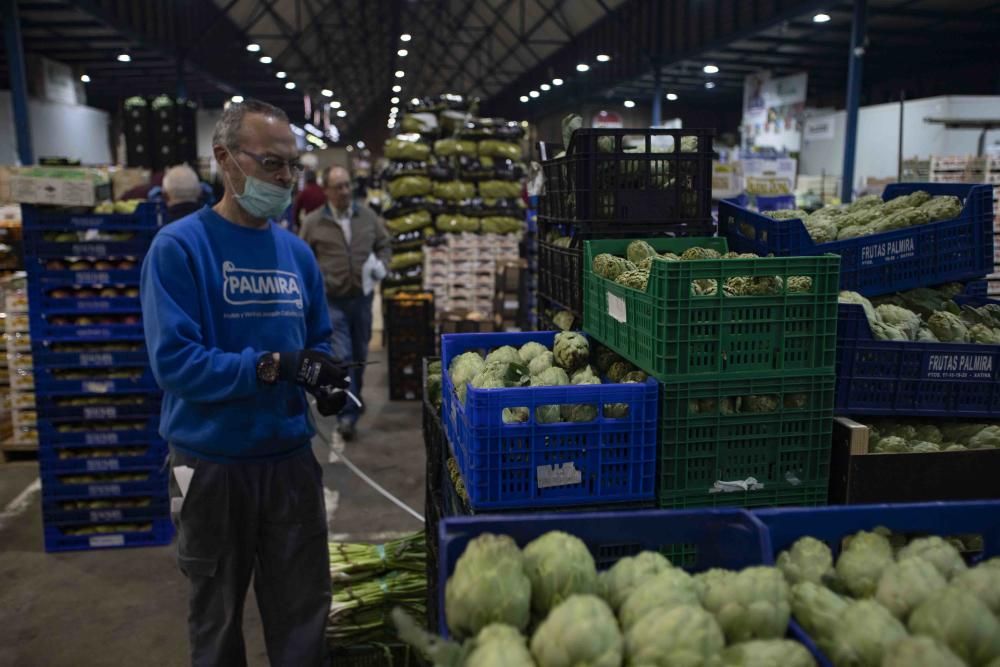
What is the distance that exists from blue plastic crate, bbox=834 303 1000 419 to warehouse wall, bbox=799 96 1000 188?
456 inches

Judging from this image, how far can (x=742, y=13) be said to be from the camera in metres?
14.5

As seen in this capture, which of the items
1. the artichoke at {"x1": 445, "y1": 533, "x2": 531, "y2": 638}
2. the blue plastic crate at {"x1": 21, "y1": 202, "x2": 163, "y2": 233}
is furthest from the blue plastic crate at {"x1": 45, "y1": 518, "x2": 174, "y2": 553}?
the artichoke at {"x1": 445, "y1": 533, "x2": 531, "y2": 638}

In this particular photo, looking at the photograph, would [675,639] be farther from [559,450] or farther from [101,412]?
[101,412]

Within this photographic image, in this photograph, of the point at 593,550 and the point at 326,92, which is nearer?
the point at 593,550

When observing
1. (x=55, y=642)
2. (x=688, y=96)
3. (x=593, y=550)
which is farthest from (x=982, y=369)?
(x=688, y=96)

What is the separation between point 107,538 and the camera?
4.61 m

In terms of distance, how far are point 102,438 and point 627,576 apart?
13.3ft

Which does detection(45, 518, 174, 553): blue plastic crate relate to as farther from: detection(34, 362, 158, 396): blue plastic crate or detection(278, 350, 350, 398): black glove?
detection(278, 350, 350, 398): black glove

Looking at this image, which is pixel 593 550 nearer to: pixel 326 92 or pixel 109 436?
pixel 109 436

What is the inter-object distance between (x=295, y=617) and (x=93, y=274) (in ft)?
9.09

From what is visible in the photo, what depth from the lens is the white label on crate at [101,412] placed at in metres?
4.54

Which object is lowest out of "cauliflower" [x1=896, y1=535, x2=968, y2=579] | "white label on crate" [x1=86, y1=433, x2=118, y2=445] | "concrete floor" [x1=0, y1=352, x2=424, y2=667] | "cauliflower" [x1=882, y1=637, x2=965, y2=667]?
"concrete floor" [x1=0, y1=352, x2=424, y2=667]

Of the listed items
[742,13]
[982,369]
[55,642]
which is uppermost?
[742,13]

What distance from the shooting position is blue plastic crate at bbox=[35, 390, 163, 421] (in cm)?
452
